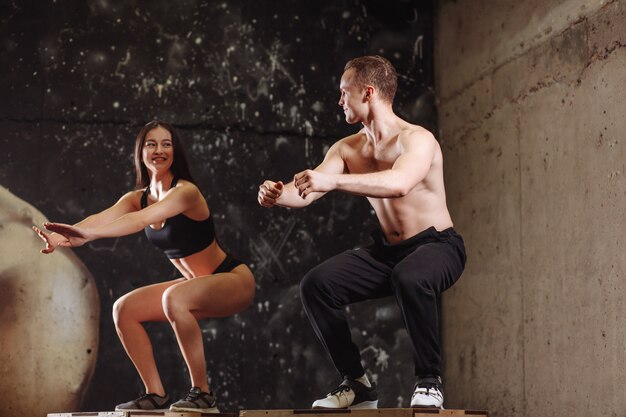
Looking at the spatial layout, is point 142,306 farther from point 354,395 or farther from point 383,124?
point 383,124

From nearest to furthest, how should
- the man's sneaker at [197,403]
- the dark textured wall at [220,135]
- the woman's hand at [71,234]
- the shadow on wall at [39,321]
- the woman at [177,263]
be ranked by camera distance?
the woman's hand at [71,234], the man's sneaker at [197,403], the woman at [177,263], the shadow on wall at [39,321], the dark textured wall at [220,135]

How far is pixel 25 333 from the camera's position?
6.13 meters

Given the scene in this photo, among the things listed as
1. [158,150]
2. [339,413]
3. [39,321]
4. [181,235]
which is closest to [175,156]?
[158,150]

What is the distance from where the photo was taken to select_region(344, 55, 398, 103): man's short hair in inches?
153

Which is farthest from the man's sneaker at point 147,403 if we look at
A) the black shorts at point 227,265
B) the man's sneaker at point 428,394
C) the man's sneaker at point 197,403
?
the man's sneaker at point 428,394

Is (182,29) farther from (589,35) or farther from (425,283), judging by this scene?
(425,283)

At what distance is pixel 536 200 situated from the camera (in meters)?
5.57

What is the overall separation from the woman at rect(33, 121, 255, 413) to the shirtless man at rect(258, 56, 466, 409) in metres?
0.78

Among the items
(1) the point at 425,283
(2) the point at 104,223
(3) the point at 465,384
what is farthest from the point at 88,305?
(1) the point at 425,283

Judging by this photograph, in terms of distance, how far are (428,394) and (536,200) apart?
2.37 m

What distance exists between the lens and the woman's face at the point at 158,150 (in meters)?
4.68

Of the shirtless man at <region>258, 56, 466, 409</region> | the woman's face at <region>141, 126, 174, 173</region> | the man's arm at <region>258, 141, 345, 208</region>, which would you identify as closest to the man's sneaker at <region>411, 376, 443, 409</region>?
the shirtless man at <region>258, 56, 466, 409</region>

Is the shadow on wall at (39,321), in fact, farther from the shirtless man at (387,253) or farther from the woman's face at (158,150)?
the shirtless man at (387,253)

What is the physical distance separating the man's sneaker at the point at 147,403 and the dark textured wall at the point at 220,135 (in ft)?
6.09
